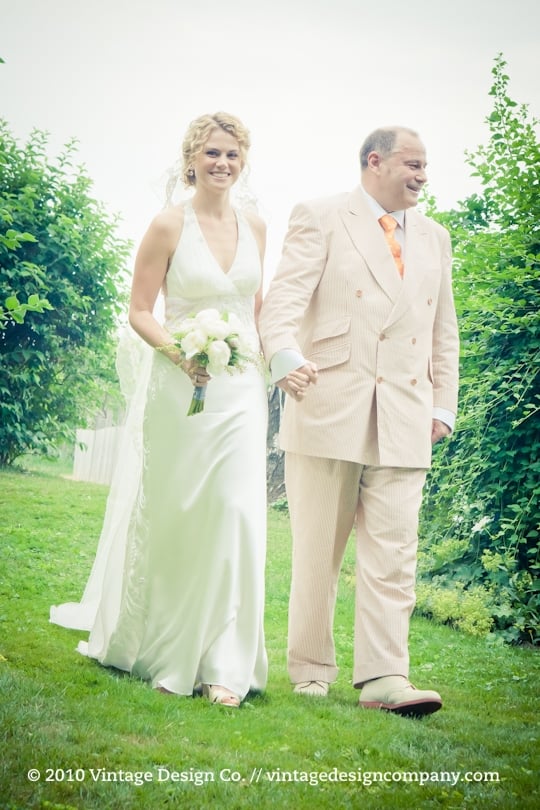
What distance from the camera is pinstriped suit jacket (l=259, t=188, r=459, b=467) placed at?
313 cm

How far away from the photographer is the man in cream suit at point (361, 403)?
3098 millimetres

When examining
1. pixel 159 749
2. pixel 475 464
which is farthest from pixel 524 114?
pixel 159 749

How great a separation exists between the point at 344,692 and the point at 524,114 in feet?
9.84

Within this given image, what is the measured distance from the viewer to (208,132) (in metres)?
3.29

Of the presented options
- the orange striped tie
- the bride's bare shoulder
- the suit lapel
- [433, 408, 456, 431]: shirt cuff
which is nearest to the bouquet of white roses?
the bride's bare shoulder

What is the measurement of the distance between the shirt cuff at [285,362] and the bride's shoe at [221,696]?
96 centimetres

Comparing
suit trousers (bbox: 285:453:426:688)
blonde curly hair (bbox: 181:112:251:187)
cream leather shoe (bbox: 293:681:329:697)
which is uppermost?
blonde curly hair (bbox: 181:112:251:187)

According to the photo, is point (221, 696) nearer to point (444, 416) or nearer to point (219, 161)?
point (444, 416)

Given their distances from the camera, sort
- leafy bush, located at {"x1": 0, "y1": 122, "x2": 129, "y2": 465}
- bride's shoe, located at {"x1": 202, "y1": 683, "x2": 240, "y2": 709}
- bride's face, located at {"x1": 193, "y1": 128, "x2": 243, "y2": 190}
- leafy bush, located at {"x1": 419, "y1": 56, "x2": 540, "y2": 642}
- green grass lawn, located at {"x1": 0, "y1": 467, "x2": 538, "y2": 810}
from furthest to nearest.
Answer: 1. leafy bush, located at {"x1": 0, "y1": 122, "x2": 129, "y2": 465}
2. leafy bush, located at {"x1": 419, "y1": 56, "x2": 540, "y2": 642}
3. bride's face, located at {"x1": 193, "y1": 128, "x2": 243, "y2": 190}
4. bride's shoe, located at {"x1": 202, "y1": 683, "x2": 240, "y2": 709}
5. green grass lawn, located at {"x1": 0, "y1": 467, "x2": 538, "y2": 810}

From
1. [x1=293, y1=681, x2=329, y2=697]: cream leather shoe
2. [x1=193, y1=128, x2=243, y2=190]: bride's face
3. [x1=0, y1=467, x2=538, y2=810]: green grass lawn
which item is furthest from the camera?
[x1=193, y1=128, x2=243, y2=190]: bride's face

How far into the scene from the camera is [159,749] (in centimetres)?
233

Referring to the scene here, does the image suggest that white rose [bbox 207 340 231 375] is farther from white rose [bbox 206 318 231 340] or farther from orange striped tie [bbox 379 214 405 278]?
orange striped tie [bbox 379 214 405 278]

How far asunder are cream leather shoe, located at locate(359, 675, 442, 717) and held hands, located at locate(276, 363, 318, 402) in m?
0.92

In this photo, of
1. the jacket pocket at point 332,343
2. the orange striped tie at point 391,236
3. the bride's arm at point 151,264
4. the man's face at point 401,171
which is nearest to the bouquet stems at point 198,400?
the bride's arm at point 151,264
